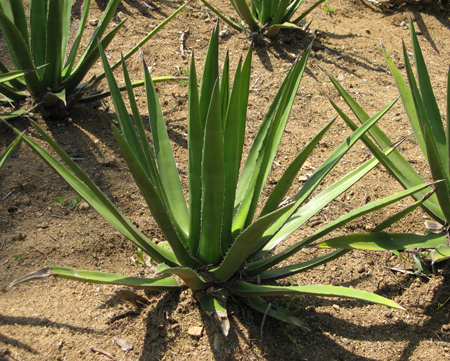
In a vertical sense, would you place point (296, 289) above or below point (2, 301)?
below

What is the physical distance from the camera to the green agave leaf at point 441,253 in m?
1.59

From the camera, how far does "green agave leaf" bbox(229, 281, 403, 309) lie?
4.20 ft

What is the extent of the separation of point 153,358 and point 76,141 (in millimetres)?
1629

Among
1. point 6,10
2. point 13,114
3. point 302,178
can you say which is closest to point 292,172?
point 302,178

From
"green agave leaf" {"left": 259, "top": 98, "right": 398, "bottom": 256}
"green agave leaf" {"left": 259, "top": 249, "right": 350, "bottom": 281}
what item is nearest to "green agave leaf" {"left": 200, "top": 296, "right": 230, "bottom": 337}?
"green agave leaf" {"left": 259, "top": 249, "right": 350, "bottom": 281}

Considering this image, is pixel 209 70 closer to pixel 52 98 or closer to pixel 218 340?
pixel 218 340

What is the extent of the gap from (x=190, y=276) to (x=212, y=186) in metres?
0.38

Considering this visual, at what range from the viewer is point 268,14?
3586 millimetres

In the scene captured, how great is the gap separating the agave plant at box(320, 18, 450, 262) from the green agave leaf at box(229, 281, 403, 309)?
16 centimetres

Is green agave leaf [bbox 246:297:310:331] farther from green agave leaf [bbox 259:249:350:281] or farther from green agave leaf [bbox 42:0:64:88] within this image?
green agave leaf [bbox 42:0:64:88]

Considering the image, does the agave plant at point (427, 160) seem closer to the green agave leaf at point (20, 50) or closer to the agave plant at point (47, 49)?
the agave plant at point (47, 49)

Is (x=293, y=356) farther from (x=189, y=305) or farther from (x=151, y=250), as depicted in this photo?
(x=151, y=250)

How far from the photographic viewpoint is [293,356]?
1.62 m

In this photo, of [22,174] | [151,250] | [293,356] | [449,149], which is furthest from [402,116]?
[22,174]
